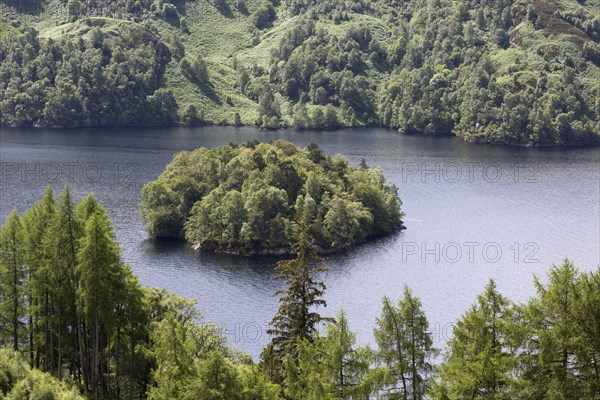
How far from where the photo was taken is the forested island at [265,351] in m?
50.3

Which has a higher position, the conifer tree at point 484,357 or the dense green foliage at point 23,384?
the conifer tree at point 484,357

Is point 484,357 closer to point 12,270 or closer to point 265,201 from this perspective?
point 12,270

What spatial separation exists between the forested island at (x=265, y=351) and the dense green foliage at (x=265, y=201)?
7273 cm

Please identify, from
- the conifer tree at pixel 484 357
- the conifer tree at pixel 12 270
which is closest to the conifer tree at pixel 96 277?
the conifer tree at pixel 12 270

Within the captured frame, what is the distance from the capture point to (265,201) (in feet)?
530

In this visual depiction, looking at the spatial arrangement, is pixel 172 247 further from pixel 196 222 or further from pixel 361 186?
pixel 361 186

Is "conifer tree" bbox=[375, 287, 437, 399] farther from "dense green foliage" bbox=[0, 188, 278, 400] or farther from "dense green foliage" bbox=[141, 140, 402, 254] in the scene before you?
"dense green foliage" bbox=[141, 140, 402, 254]

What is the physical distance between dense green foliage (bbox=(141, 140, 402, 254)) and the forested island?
72.7 metres

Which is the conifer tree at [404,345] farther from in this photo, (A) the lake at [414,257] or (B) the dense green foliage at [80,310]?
(A) the lake at [414,257]

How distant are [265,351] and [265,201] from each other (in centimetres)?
9553

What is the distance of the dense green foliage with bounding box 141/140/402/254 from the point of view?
518 ft

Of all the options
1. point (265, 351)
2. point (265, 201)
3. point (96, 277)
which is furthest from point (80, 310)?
point (265, 201)

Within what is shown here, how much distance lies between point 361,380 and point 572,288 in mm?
14049

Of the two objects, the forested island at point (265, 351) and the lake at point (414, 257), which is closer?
the forested island at point (265, 351)
